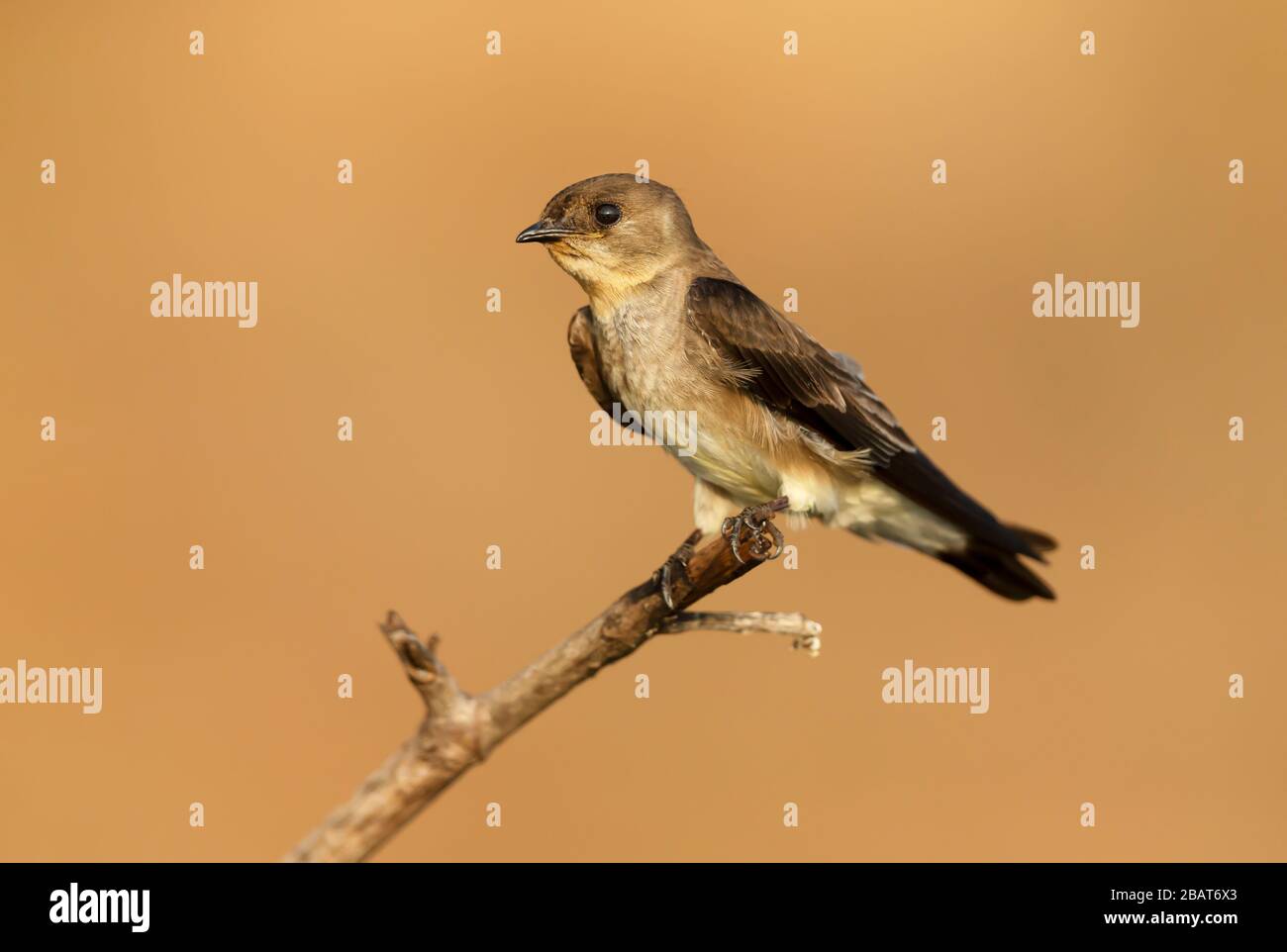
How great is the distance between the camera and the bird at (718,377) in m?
5.11

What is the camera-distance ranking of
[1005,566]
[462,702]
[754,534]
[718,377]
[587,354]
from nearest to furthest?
[462,702] < [754,534] < [718,377] < [587,354] < [1005,566]

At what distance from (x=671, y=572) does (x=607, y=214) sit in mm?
1603

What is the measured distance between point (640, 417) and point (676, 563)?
792 mm

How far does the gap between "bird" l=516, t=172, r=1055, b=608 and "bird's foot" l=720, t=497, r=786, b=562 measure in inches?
3.7

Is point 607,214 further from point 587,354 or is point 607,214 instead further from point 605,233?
point 587,354

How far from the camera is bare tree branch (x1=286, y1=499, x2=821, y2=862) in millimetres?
3760

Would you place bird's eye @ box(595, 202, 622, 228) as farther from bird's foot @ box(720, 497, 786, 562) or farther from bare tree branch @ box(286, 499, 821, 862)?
bare tree branch @ box(286, 499, 821, 862)

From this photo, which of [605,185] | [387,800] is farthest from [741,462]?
[387,800]

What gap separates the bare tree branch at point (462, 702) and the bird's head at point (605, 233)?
4.59 ft

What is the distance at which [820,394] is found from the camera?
5.25 meters

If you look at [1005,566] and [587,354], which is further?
[1005,566]

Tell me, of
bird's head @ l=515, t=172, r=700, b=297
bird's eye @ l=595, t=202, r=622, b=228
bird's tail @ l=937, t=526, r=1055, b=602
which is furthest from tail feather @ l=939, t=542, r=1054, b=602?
bird's eye @ l=595, t=202, r=622, b=228

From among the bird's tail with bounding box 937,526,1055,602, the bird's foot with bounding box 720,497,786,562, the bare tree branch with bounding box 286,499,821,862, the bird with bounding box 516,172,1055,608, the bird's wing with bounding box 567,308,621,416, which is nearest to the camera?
the bare tree branch with bounding box 286,499,821,862

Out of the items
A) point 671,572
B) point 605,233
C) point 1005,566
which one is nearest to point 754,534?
point 671,572
